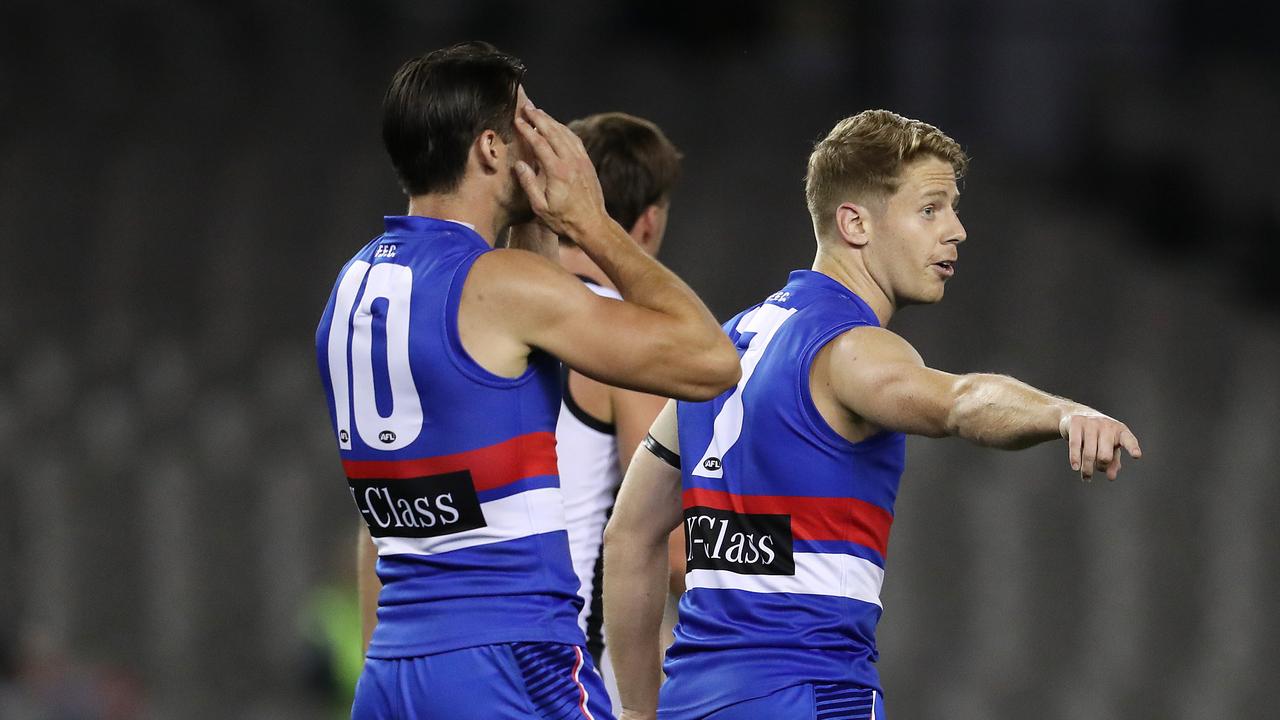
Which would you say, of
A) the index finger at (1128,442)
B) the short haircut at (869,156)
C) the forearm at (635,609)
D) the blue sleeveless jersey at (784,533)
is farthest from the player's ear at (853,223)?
the index finger at (1128,442)

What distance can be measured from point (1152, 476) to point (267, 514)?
5.38 m

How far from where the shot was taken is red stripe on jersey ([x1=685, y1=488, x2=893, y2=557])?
10.1ft

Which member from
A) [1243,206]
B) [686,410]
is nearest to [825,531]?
[686,410]

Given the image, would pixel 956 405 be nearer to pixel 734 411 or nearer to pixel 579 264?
pixel 734 411

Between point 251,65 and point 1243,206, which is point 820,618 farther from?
point 1243,206

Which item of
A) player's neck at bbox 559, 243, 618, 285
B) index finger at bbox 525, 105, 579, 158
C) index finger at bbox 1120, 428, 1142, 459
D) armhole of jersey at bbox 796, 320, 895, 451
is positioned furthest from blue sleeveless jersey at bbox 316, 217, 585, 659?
player's neck at bbox 559, 243, 618, 285

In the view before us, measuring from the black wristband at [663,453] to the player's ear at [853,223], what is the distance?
578 millimetres

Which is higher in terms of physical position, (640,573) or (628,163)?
(628,163)

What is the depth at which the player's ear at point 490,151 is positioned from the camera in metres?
2.94

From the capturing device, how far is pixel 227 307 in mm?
10312

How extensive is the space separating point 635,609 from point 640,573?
0.08 meters

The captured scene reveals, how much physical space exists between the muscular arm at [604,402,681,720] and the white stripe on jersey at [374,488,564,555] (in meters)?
0.59

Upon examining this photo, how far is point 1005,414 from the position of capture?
8.96 ft

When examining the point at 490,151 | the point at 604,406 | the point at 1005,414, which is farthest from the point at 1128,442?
the point at 604,406
